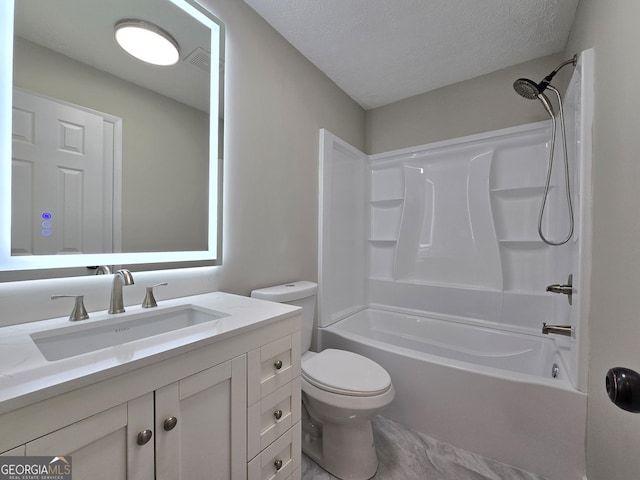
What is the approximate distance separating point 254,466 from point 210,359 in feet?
1.48

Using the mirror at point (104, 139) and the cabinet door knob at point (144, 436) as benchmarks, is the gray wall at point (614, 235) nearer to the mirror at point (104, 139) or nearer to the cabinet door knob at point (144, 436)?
the cabinet door knob at point (144, 436)

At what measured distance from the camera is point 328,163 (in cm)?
215

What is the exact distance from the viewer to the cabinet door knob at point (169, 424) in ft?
2.25

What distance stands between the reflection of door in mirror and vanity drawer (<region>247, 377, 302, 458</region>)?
0.84 meters

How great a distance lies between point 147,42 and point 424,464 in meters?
2.45

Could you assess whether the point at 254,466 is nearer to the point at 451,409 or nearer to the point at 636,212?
the point at 451,409

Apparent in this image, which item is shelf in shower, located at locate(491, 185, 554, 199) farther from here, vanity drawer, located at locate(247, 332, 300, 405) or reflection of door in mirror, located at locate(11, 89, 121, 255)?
reflection of door in mirror, located at locate(11, 89, 121, 255)

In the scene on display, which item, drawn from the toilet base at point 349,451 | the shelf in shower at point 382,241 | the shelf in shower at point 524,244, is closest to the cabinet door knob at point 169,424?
the toilet base at point 349,451

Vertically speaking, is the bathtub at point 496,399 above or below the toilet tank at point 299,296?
below

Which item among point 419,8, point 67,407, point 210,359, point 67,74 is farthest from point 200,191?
point 419,8

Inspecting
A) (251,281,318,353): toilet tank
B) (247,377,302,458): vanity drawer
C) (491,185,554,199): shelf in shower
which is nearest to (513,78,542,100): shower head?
(491,185,554,199): shelf in shower

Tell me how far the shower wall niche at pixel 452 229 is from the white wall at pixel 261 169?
239 mm

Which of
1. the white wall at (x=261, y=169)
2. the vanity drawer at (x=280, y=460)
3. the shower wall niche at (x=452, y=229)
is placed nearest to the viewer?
the vanity drawer at (x=280, y=460)

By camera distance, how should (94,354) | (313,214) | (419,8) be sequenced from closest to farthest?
1. (94,354)
2. (419,8)
3. (313,214)
